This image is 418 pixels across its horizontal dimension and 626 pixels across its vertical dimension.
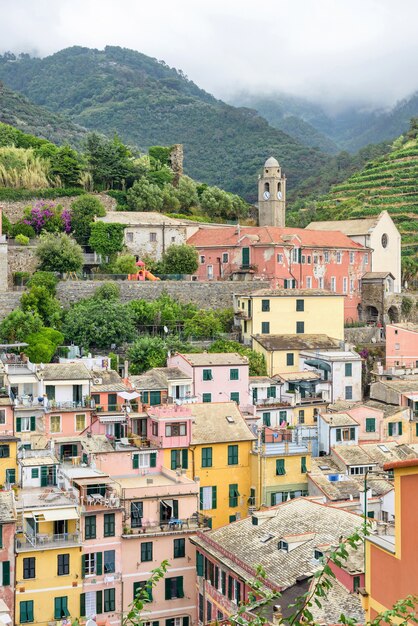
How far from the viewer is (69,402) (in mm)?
39875

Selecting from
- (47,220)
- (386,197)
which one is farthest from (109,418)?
(386,197)

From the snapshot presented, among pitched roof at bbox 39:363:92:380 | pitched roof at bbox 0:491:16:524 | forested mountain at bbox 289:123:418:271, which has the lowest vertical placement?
pitched roof at bbox 0:491:16:524

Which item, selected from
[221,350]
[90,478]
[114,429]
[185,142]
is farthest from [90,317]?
[185,142]

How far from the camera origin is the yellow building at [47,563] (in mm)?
28344

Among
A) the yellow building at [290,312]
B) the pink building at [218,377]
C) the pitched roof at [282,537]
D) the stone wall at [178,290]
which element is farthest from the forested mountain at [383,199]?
the pitched roof at [282,537]

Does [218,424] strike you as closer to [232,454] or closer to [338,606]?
[232,454]

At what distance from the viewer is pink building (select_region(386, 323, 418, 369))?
5309 centimetres

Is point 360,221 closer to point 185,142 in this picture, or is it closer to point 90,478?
point 90,478

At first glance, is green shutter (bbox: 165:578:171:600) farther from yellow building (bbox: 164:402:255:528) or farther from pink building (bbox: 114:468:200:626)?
yellow building (bbox: 164:402:255:528)

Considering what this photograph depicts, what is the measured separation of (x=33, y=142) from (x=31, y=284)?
84.1 feet

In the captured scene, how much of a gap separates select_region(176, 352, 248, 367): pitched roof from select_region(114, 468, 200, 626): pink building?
11561 millimetres

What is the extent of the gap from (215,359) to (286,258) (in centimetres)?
1411

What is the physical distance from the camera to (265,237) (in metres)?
57.2

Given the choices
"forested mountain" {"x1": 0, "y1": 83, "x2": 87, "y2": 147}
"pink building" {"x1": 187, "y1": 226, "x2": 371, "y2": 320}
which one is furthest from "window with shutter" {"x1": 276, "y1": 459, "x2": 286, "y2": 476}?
"forested mountain" {"x1": 0, "y1": 83, "x2": 87, "y2": 147}
